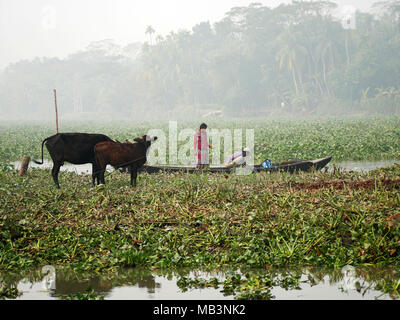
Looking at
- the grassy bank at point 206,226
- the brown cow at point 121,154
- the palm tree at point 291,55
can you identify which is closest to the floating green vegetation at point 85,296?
the grassy bank at point 206,226

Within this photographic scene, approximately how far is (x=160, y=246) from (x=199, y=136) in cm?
668

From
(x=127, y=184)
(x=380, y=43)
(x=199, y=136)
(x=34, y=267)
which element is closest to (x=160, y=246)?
(x=34, y=267)

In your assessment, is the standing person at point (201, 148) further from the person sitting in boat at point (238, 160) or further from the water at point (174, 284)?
the water at point (174, 284)

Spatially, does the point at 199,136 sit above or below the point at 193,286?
above

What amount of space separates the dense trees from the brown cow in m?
49.1

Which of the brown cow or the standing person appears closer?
the brown cow

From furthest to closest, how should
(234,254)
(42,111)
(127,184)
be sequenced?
(42,111) → (127,184) → (234,254)

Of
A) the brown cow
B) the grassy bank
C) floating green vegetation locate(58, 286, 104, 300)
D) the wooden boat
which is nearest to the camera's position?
floating green vegetation locate(58, 286, 104, 300)

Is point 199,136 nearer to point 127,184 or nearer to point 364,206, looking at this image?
point 127,184

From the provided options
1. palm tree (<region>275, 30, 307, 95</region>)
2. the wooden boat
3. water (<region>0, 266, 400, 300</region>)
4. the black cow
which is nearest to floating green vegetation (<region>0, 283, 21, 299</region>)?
water (<region>0, 266, 400, 300</region>)

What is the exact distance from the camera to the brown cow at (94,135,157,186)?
37.8 feet

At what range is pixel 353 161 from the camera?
18.1 meters

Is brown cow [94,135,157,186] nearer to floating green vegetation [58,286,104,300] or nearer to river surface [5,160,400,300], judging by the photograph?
river surface [5,160,400,300]
